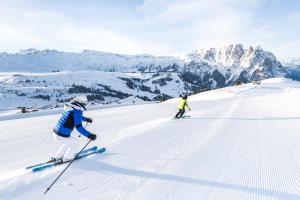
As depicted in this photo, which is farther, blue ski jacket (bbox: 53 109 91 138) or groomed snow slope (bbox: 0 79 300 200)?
blue ski jacket (bbox: 53 109 91 138)

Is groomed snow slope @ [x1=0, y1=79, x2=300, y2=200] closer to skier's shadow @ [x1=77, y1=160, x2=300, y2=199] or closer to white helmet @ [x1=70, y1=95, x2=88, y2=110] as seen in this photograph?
skier's shadow @ [x1=77, y1=160, x2=300, y2=199]

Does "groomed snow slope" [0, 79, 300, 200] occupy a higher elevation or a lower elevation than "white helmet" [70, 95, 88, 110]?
lower

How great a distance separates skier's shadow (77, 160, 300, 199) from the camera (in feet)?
25.6

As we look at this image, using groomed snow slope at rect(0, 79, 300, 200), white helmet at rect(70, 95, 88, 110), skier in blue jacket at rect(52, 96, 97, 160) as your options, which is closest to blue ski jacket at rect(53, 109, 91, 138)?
skier in blue jacket at rect(52, 96, 97, 160)

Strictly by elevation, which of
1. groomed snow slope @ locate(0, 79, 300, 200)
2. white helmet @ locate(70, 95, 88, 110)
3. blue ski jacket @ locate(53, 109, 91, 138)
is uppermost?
white helmet @ locate(70, 95, 88, 110)

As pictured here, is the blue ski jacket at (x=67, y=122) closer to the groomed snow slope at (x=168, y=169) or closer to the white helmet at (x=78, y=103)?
the white helmet at (x=78, y=103)

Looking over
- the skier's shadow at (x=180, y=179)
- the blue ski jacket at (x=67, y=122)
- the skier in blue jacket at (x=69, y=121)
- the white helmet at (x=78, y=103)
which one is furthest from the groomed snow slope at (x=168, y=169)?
the white helmet at (x=78, y=103)

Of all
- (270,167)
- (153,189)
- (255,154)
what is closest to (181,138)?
(255,154)

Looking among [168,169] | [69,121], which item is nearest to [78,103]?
[69,121]

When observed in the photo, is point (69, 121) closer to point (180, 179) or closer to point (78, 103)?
point (78, 103)

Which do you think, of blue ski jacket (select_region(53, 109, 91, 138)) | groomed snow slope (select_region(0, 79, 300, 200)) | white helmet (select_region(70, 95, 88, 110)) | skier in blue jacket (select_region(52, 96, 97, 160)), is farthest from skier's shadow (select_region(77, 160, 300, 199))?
white helmet (select_region(70, 95, 88, 110))

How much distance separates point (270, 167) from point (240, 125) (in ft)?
32.0

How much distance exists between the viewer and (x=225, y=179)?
29.2ft

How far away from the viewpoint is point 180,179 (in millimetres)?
8805
